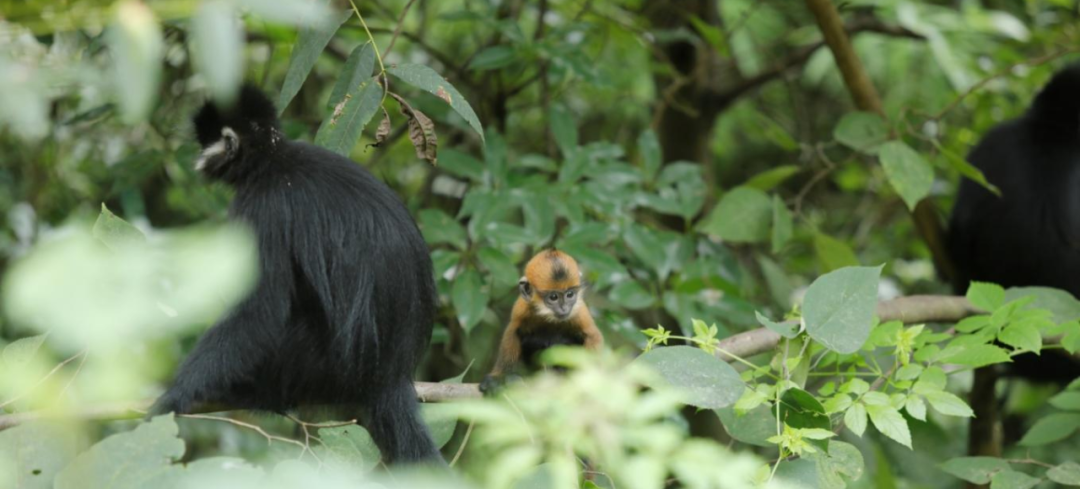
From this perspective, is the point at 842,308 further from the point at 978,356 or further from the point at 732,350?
the point at 732,350

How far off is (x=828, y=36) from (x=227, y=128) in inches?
90.1

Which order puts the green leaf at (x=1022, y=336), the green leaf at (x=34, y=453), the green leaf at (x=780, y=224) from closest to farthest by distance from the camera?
the green leaf at (x=34, y=453)
the green leaf at (x=1022, y=336)
the green leaf at (x=780, y=224)

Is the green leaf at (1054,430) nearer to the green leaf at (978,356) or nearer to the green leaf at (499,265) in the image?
the green leaf at (978,356)

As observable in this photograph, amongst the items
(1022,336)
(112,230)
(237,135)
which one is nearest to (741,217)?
(1022,336)

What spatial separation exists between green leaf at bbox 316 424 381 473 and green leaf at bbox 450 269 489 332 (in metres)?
1.03

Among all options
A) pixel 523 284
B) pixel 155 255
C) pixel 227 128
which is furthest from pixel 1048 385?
Result: pixel 155 255

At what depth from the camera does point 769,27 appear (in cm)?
552

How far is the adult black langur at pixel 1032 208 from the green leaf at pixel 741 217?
1.39m

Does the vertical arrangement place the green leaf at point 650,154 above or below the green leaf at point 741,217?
above

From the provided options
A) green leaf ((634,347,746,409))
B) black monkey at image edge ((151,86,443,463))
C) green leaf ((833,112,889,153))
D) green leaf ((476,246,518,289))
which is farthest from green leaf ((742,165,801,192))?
green leaf ((634,347,746,409))

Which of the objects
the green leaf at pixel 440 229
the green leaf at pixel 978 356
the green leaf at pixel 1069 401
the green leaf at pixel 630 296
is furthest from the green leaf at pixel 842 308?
the green leaf at pixel 440 229

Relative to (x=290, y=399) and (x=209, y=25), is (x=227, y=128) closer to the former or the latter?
(x=290, y=399)

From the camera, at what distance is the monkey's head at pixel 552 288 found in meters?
3.07

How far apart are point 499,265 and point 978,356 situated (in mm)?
1608
